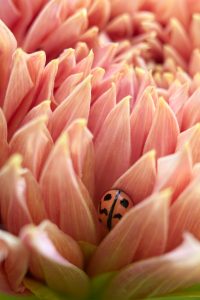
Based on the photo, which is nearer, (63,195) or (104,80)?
(63,195)

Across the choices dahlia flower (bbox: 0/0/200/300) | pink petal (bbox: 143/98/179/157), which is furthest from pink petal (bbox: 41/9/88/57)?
pink petal (bbox: 143/98/179/157)

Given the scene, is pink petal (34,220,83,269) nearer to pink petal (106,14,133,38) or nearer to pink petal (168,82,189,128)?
pink petal (168,82,189,128)

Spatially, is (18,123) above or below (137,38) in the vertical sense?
above

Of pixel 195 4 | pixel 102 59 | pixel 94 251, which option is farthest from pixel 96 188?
pixel 195 4

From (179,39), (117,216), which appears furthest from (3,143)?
(179,39)

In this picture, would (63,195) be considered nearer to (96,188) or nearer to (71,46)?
(96,188)

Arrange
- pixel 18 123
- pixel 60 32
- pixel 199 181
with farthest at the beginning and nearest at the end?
pixel 60 32
pixel 18 123
pixel 199 181

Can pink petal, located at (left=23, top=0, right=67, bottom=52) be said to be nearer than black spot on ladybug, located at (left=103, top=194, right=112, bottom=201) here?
No
